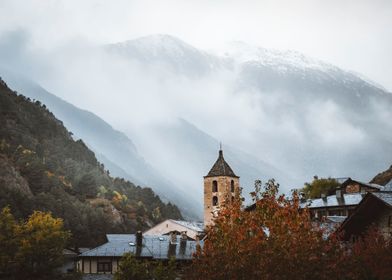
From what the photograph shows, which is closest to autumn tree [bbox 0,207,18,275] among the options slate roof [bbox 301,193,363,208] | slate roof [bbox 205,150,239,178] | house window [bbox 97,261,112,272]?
house window [bbox 97,261,112,272]

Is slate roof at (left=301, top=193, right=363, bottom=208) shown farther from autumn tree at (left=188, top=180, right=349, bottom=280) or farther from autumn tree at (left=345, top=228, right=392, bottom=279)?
autumn tree at (left=345, top=228, right=392, bottom=279)

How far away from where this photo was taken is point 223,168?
94.9 m

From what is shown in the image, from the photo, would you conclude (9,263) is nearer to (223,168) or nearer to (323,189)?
(223,168)

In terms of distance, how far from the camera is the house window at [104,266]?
65375 millimetres

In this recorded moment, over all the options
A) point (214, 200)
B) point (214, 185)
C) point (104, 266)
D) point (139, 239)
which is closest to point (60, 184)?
point (214, 185)

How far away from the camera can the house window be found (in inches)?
2574

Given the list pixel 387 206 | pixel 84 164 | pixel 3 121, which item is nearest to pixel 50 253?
pixel 387 206

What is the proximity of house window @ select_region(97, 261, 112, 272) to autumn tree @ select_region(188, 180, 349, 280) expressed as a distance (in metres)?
35.8

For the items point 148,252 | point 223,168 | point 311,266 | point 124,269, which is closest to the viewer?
point 311,266

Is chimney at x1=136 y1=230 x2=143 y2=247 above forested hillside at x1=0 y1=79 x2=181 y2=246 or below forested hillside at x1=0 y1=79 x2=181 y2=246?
below

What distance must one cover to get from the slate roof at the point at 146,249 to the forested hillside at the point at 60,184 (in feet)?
119

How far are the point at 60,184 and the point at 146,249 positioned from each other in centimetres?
7388

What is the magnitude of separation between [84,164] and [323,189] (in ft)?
252

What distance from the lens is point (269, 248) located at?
26516 millimetres
